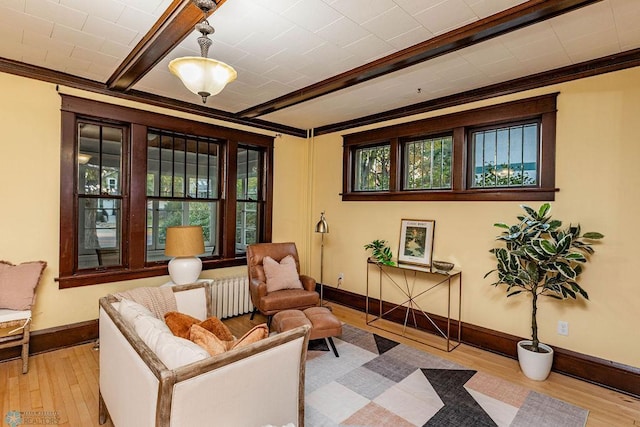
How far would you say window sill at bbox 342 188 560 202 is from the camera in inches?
123

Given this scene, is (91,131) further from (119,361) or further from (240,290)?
(119,361)

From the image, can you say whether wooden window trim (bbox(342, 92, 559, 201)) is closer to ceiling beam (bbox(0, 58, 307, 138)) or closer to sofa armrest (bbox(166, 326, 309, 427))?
ceiling beam (bbox(0, 58, 307, 138))

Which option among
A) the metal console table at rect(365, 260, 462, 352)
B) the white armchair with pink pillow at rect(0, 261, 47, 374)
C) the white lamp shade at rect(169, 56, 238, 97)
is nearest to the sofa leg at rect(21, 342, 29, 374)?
the white armchair with pink pillow at rect(0, 261, 47, 374)

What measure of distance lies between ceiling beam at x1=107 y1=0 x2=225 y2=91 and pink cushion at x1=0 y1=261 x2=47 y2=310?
6.26ft

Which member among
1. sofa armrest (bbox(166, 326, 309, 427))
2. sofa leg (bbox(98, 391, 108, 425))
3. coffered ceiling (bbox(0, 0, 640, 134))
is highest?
coffered ceiling (bbox(0, 0, 640, 134))

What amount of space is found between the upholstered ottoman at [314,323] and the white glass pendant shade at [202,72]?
2063 millimetres

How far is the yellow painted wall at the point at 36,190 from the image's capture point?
296 centimetres

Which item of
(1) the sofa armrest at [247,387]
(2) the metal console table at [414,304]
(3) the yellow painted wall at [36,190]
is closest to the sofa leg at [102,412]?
(1) the sofa armrest at [247,387]

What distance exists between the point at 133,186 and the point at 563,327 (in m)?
4.57

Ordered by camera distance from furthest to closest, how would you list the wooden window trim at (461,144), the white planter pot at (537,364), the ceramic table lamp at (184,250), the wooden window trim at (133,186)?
the ceramic table lamp at (184,250) < the wooden window trim at (133,186) < the wooden window trim at (461,144) < the white planter pot at (537,364)

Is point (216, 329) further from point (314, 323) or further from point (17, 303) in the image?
point (17, 303)

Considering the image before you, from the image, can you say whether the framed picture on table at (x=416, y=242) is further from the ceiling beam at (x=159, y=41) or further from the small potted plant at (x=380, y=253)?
the ceiling beam at (x=159, y=41)

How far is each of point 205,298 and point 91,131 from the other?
236 centimetres

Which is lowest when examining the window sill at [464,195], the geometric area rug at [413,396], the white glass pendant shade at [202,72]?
the geometric area rug at [413,396]
